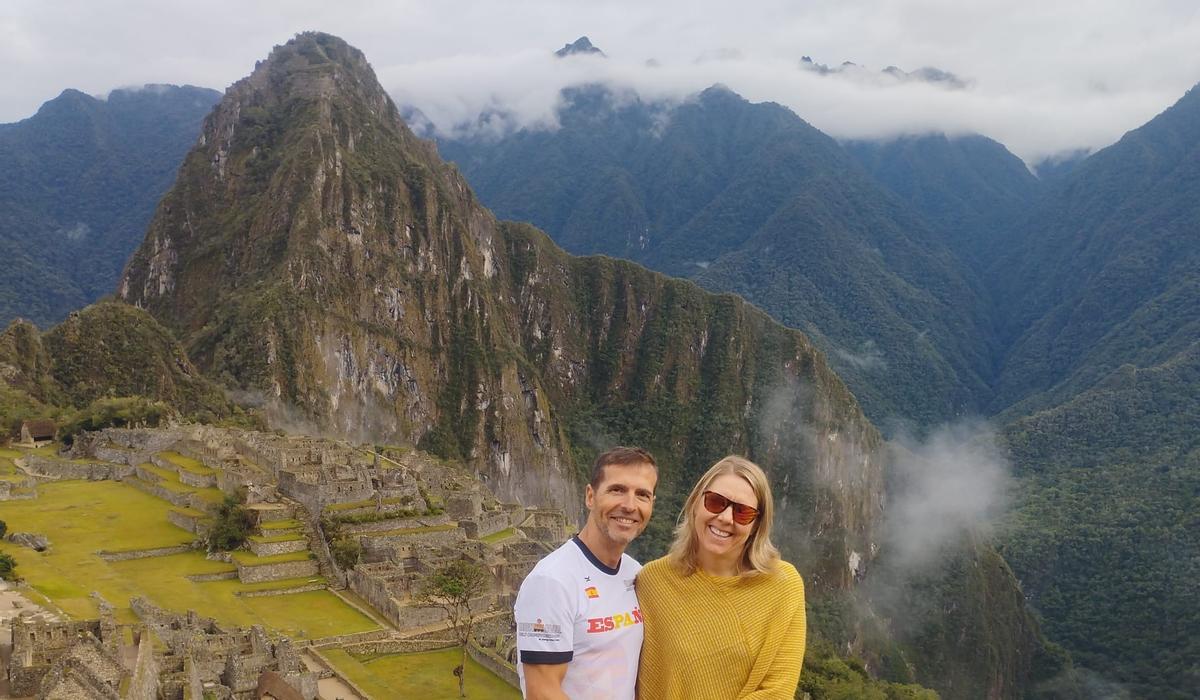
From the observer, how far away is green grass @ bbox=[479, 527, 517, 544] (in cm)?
4258

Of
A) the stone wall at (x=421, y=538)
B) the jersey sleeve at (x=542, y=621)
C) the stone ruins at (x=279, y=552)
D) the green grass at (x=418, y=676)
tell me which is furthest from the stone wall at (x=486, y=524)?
the jersey sleeve at (x=542, y=621)

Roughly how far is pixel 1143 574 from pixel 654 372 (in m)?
91.0

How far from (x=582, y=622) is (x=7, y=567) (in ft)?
85.4

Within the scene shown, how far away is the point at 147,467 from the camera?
47000mm

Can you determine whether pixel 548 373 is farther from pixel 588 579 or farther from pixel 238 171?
pixel 588 579

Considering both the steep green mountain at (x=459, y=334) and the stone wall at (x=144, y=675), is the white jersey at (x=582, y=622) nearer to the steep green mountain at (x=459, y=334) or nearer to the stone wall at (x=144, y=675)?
the stone wall at (x=144, y=675)

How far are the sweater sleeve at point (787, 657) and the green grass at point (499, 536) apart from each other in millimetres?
35103

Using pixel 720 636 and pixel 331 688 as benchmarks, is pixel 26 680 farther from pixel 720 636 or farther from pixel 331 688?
pixel 720 636

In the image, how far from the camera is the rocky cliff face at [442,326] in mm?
121500

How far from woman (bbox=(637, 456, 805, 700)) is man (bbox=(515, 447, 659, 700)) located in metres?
0.22

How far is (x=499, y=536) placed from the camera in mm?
44781

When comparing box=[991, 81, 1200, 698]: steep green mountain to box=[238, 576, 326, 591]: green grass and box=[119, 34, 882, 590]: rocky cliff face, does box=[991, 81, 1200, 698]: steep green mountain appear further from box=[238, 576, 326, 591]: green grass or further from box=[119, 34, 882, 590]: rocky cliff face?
box=[238, 576, 326, 591]: green grass

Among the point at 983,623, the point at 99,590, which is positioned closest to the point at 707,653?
the point at 99,590

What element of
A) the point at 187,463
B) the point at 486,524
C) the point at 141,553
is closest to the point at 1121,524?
the point at 486,524
